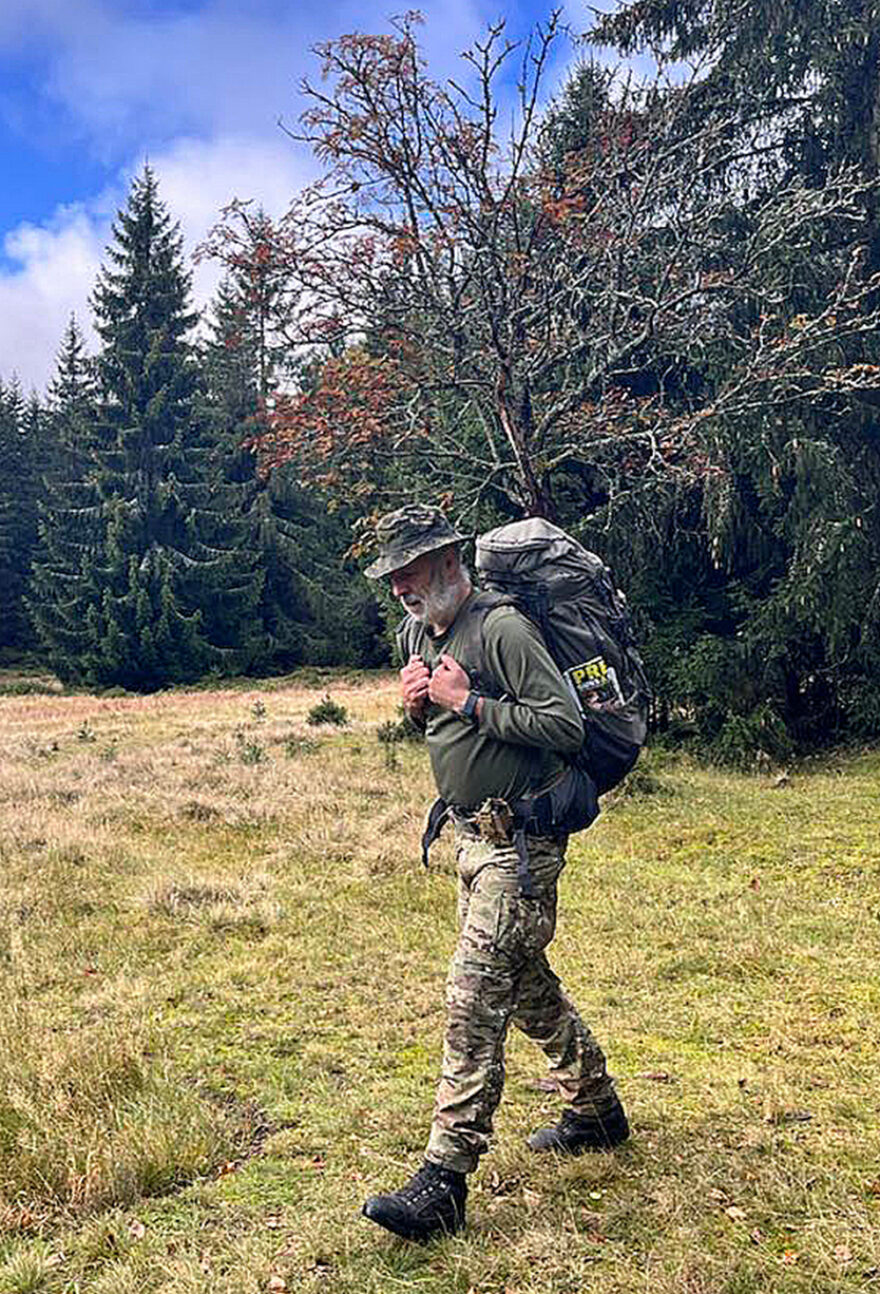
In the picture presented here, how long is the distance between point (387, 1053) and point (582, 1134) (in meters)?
1.42

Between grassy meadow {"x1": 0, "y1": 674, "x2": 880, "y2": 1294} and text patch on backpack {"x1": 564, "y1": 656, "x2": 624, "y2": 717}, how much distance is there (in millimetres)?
1597

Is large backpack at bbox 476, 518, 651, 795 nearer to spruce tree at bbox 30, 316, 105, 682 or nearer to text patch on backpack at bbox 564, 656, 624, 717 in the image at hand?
text patch on backpack at bbox 564, 656, 624, 717

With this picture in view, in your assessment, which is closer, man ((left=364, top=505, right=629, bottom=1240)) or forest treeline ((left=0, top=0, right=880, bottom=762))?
man ((left=364, top=505, right=629, bottom=1240))

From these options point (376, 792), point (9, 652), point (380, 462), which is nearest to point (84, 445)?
point (9, 652)

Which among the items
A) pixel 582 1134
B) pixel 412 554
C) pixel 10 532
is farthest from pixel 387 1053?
pixel 10 532

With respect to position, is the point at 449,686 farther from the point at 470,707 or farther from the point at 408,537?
the point at 408,537

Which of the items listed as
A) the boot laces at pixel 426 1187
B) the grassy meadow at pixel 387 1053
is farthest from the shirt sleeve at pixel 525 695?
the grassy meadow at pixel 387 1053

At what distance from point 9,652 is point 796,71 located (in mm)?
37409

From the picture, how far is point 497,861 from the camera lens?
335 centimetres

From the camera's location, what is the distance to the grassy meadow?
3.13 meters

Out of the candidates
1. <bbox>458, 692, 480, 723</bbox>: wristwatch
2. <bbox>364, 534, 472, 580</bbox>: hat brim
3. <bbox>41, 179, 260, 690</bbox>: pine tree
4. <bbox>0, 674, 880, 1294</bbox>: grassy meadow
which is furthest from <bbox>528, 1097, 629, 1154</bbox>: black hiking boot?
<bbox>41, 179, 260, 690</bbox>: pine tree

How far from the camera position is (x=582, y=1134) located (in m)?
3.66

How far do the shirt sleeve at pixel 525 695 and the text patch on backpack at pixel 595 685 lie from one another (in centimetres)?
14

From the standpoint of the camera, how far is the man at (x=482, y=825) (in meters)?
3.18
